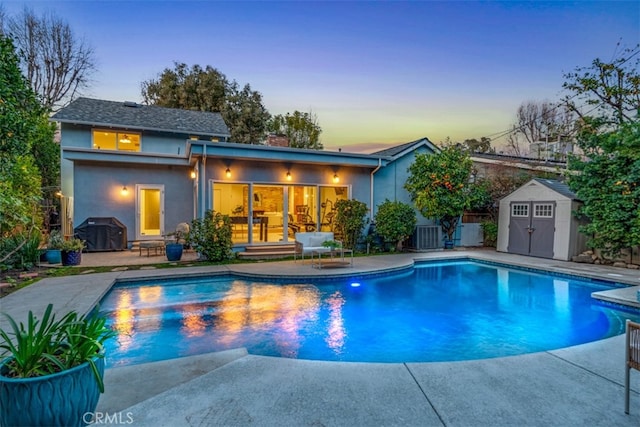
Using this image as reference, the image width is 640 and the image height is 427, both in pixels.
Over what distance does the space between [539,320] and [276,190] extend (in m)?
8.01

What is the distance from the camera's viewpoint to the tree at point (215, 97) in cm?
2405

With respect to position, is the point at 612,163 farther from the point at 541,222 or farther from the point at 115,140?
the point at 115,140

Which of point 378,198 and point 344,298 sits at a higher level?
point 378,198

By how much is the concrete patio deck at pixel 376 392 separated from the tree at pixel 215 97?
22289mm

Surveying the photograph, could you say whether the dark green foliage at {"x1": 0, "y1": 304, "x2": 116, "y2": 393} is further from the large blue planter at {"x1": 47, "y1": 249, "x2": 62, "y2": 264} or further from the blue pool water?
the large blue planter at {"x1": 47, "y1": 249, "x2": 62, "y2": 264}

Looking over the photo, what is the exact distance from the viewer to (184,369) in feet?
10.6

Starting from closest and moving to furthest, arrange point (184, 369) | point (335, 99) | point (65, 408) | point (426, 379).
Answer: point (65, 408) < point (426, 379) < point (184, 369) < point (335, 99)

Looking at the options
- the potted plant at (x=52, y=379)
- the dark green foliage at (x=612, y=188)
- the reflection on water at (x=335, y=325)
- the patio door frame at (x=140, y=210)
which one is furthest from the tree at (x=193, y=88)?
the potted plant at (x=52, y=379)

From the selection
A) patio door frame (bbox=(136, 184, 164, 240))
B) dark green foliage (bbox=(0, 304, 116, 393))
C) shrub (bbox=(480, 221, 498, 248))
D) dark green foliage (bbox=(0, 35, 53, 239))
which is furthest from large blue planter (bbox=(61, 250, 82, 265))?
shrub (bbox=(480, 221, 498, 248))

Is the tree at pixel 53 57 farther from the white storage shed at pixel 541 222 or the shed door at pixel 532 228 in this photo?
the shed door at pixel 532 228

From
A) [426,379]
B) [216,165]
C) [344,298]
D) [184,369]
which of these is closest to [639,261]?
[344,298]

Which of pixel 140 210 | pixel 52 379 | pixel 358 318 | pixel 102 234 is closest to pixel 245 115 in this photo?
pixel 140 210

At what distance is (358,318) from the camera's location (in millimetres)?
5738

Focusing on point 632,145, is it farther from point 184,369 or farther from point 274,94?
point 274,94
